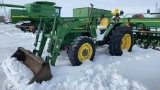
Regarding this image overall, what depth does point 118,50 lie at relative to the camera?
670 centimetres

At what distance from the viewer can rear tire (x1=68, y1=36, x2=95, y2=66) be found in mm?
5602

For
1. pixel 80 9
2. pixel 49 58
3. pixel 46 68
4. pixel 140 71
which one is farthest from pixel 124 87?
pixel 80 9

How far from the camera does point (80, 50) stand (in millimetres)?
5758

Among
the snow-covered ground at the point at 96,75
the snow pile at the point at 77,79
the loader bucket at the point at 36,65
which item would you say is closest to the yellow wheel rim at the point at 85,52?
the snow-covered ground at the point at 96,75

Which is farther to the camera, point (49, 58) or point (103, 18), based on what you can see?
point (103, 18)

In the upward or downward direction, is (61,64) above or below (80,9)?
below

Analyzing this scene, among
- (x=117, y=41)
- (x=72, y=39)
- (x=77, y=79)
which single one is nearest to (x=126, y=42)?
(x=117, y=41)

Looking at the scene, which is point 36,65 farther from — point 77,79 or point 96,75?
point 96,75

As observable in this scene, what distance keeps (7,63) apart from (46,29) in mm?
1395

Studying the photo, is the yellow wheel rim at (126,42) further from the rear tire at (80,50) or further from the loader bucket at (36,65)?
the loader bucket at (36,65)

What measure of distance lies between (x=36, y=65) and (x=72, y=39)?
69.7 inches

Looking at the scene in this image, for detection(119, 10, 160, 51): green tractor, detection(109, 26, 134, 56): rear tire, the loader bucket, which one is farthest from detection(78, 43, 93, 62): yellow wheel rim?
detection(119, 10, 160, 51): green tractor

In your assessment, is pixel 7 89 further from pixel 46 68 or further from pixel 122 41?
pixel 122 41

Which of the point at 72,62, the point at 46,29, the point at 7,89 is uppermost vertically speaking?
the point at 46,29
